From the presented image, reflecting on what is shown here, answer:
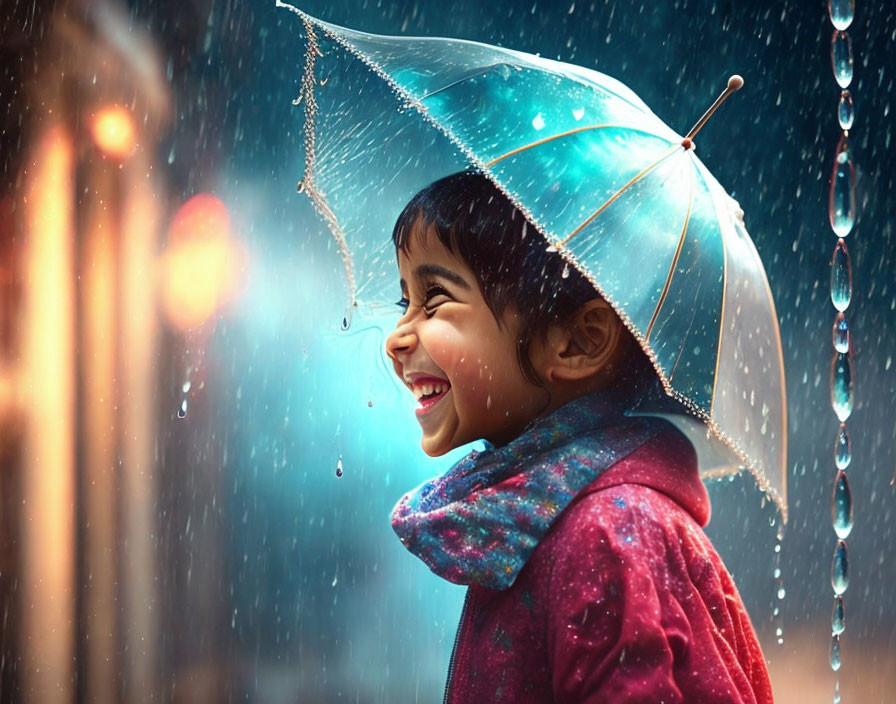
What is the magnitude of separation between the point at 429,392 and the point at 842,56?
1.38 m

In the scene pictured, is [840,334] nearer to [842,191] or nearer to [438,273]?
[842,191]

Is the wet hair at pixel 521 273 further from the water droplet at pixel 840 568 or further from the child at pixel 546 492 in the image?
the water droplet at pixel 840 568

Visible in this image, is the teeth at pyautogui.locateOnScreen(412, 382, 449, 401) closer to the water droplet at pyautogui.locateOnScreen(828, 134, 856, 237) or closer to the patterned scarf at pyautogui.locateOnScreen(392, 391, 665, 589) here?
the patterned scarf at pyautogui.locateOnScreen(392, 391, 665, 589)

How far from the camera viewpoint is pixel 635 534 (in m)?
0.92

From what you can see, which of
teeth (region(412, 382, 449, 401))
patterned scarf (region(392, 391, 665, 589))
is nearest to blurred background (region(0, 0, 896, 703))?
teeth (region(412, 382, 449, 401))

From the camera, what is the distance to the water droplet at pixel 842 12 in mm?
2035

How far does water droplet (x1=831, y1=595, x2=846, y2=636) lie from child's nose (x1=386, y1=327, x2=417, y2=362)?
1349mm

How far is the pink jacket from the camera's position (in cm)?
86

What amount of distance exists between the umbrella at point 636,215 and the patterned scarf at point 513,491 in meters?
0.07

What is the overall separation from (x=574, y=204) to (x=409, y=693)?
4.04ft

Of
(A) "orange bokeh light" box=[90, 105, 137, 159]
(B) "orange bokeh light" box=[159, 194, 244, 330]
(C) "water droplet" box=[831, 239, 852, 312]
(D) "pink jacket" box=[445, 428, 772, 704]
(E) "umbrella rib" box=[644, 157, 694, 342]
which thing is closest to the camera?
(D) "pink jacket" box=[445, 428, 772, 704]

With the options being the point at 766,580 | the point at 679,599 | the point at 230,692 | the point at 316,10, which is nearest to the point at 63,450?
A: the point at 230,692

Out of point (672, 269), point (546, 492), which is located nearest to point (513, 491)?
point (546, 492)

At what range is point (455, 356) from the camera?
106cm
